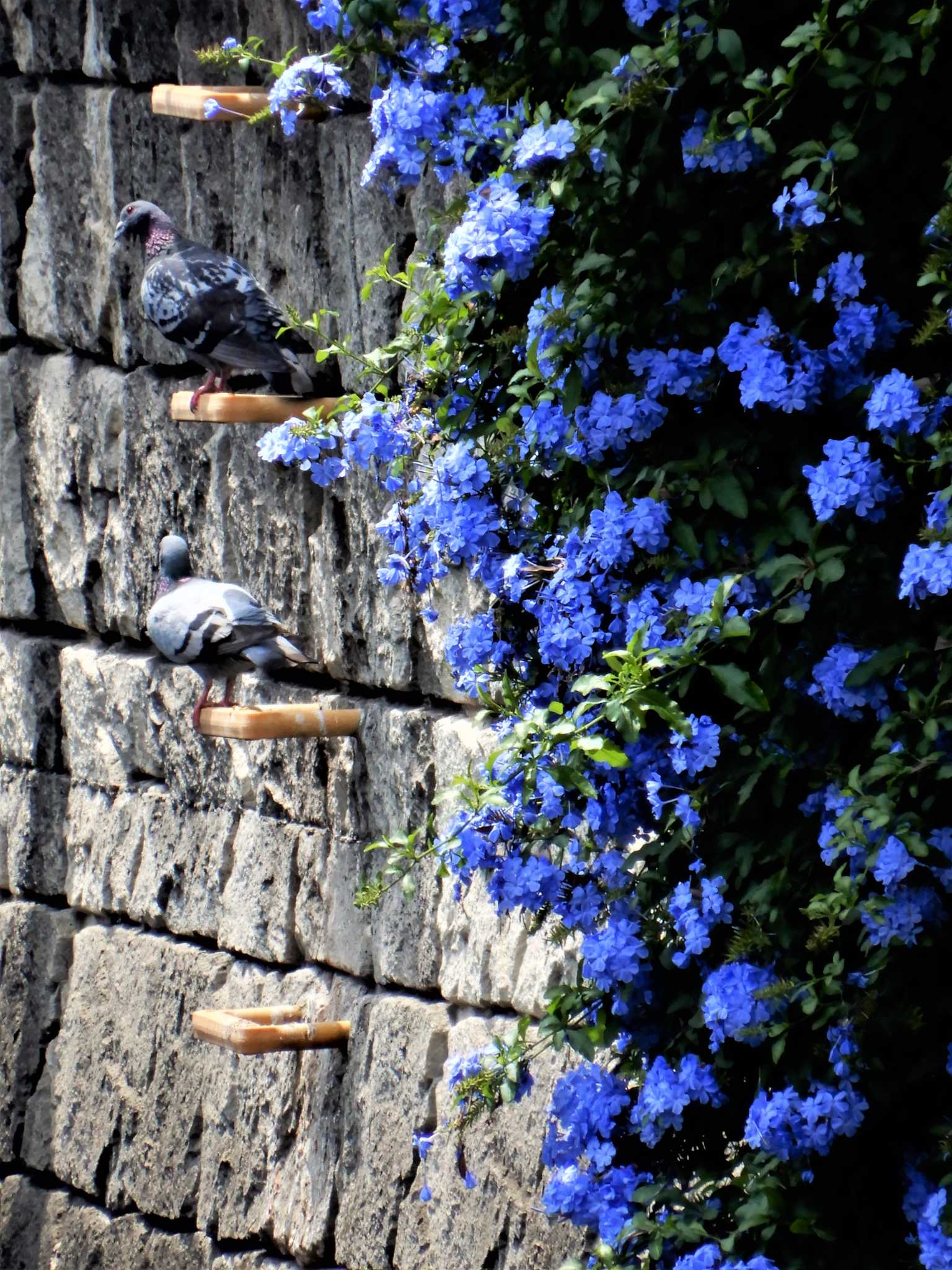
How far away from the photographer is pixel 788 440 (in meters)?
2.69

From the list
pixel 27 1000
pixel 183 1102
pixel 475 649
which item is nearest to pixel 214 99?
pixel 475 649

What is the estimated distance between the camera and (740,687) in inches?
99.5

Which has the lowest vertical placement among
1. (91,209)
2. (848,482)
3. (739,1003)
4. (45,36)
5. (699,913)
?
(739,1003)

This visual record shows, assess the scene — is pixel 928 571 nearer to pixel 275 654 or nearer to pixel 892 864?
pixel 892 864

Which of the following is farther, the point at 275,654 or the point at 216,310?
the point at 275,654

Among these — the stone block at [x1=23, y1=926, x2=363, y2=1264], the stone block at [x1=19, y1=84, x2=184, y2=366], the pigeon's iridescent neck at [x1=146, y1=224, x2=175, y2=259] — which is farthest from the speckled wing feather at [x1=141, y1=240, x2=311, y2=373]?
the stone block at [x1=23, y1=926, x2=363, y2=1264]

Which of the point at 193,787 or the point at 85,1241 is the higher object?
the point at 193,787

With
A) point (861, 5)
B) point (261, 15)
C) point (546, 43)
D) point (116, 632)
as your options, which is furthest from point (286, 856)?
point (861, 5)

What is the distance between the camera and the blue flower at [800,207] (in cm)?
247

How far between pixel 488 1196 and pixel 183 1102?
5.15 ft

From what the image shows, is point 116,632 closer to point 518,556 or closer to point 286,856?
point 286,856

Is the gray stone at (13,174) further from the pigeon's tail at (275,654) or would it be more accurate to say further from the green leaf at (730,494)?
the green leaf at (730,494)

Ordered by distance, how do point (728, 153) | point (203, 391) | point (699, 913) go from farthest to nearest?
point (203, 391), point (699, 913), point (728, 153)

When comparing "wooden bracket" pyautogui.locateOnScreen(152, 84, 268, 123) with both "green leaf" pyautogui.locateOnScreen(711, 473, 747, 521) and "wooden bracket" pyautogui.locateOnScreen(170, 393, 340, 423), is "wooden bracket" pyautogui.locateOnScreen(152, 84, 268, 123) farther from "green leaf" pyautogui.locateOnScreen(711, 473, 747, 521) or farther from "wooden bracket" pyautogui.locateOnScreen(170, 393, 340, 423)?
"green leaf" pyautogui.locateOnScreen(711, 473, 747, 521)
